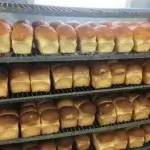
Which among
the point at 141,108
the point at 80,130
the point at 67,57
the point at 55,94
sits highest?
the point at 67,57

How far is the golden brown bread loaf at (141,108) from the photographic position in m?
2.24

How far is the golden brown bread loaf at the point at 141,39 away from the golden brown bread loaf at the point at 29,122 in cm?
99

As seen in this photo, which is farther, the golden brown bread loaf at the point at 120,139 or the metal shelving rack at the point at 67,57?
the golden brown bread loaf at the point at 120,139

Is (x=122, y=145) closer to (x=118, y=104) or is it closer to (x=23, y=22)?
(x=118, y=104)

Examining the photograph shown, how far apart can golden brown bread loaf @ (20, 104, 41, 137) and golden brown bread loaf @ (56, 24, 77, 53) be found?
57cm

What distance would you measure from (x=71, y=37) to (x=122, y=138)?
3.51 feet

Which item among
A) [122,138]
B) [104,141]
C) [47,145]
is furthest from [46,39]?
[122,138]

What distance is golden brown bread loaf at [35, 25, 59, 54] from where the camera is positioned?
5.86 ft

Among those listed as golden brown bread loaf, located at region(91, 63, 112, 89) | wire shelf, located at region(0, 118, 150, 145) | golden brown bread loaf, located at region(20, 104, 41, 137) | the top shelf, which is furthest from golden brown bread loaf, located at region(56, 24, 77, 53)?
wire shelf, located at region(0, 118, 150, 145)

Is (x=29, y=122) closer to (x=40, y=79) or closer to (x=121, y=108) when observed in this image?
(x=40, y=79)

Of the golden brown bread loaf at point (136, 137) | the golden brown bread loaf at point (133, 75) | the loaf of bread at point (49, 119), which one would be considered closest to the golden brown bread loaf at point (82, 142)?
the loaf of bread at point (49, 119)

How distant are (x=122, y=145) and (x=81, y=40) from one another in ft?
3.54

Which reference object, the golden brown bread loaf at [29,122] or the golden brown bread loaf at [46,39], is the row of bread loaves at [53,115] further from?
the golden brown bread loaf at [46,39]

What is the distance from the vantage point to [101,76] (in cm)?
202
